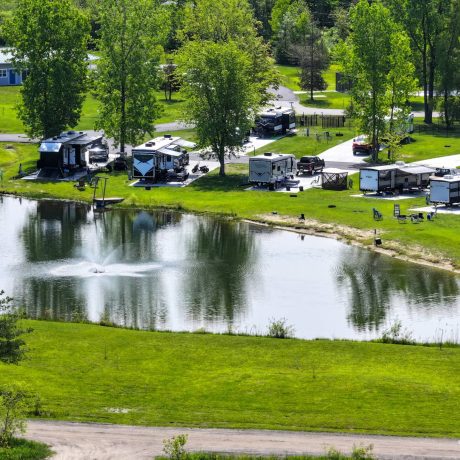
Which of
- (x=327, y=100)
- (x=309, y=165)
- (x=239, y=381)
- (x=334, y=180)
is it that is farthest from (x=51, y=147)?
(x=239, y=381)

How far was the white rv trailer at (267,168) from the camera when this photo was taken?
11881 centimetres

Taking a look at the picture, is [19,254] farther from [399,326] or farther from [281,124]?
[281,124]

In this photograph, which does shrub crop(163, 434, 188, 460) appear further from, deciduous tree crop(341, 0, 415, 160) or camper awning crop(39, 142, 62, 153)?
deciduous tree crop(341, 0, 415, 160)

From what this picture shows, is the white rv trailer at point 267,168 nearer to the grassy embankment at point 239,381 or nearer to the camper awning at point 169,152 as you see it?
the camper awning at point 169,152

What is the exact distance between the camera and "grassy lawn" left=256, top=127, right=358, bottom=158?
13562cm

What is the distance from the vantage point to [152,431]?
50.5m

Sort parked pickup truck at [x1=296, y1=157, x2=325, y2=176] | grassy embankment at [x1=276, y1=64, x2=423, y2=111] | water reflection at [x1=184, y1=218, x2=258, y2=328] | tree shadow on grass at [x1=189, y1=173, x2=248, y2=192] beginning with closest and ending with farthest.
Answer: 1. water reflection at [x1=184, y1=218, x2=258, y2=328]
2. tree shadow on grass at [x1=189, y1=173, x2=248, y2=192]
3. parked pickup truck at [x1=296, y1=157, x2=325, y2=176]
4. grassy embankment at [x1=276, y1=64, x2=423, y2=111]

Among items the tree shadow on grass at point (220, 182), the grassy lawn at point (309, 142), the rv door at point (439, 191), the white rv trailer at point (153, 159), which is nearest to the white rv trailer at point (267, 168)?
the tree shadow on grass at point (220, 182)

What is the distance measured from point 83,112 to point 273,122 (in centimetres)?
3114

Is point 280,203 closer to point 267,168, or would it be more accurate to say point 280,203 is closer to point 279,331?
point 267,168

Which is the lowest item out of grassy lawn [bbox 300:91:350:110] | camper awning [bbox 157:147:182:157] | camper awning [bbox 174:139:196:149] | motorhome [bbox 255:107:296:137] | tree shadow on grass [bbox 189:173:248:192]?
tree shadow on grass [bbox 189:173:248:192]

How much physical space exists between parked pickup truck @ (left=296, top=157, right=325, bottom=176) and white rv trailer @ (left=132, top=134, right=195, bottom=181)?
13.0 meters

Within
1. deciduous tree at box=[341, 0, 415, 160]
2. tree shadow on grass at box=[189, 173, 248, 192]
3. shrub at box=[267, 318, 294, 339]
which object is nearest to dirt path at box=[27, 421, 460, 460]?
shrub at box=[267, 318, 294, 339]

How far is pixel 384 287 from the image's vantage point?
272 ft
